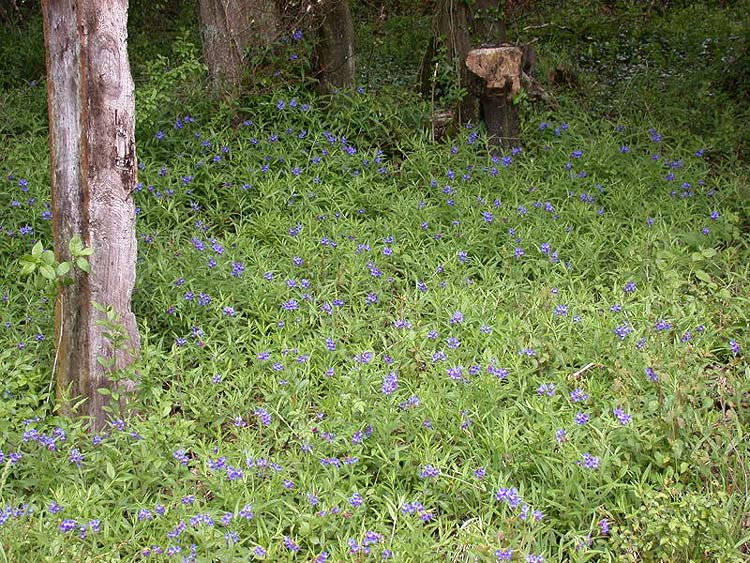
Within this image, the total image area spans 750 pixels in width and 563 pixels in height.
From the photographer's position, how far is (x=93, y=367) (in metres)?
3.83

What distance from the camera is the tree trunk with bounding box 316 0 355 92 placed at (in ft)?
22.1

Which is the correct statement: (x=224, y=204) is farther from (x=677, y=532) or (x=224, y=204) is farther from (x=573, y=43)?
(x=573, y=43)

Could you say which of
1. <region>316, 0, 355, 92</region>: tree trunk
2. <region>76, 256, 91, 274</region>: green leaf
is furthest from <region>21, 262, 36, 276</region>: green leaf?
<region>316, 0, 355, 92</region>: tree trunk

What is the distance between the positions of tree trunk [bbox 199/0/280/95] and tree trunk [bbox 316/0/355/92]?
391 mm

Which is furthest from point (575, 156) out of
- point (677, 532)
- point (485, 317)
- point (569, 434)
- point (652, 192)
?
point (677, 532)

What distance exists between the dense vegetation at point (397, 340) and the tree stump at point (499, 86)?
260mm

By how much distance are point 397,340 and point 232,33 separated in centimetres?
358

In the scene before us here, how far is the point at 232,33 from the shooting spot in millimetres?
6707

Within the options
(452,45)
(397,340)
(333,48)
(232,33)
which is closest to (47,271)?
(397,340)

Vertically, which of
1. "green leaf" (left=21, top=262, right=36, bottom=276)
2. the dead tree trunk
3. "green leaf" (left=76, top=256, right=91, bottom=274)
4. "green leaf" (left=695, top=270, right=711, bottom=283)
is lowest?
"green leaf" (left=695, top=270, right=711, bottom=283)

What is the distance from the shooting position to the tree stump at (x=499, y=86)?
633 centimetres

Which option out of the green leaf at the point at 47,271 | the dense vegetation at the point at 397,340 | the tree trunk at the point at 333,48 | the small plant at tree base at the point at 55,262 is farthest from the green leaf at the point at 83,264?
the tree trunk at the point at 333,48

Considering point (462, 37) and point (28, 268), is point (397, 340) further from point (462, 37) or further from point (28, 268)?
point (462, 37)

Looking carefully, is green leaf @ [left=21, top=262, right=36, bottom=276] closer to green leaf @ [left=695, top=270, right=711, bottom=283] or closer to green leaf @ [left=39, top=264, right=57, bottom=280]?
green leaf @ [left=39, top=264, right=57, bottom=280]
